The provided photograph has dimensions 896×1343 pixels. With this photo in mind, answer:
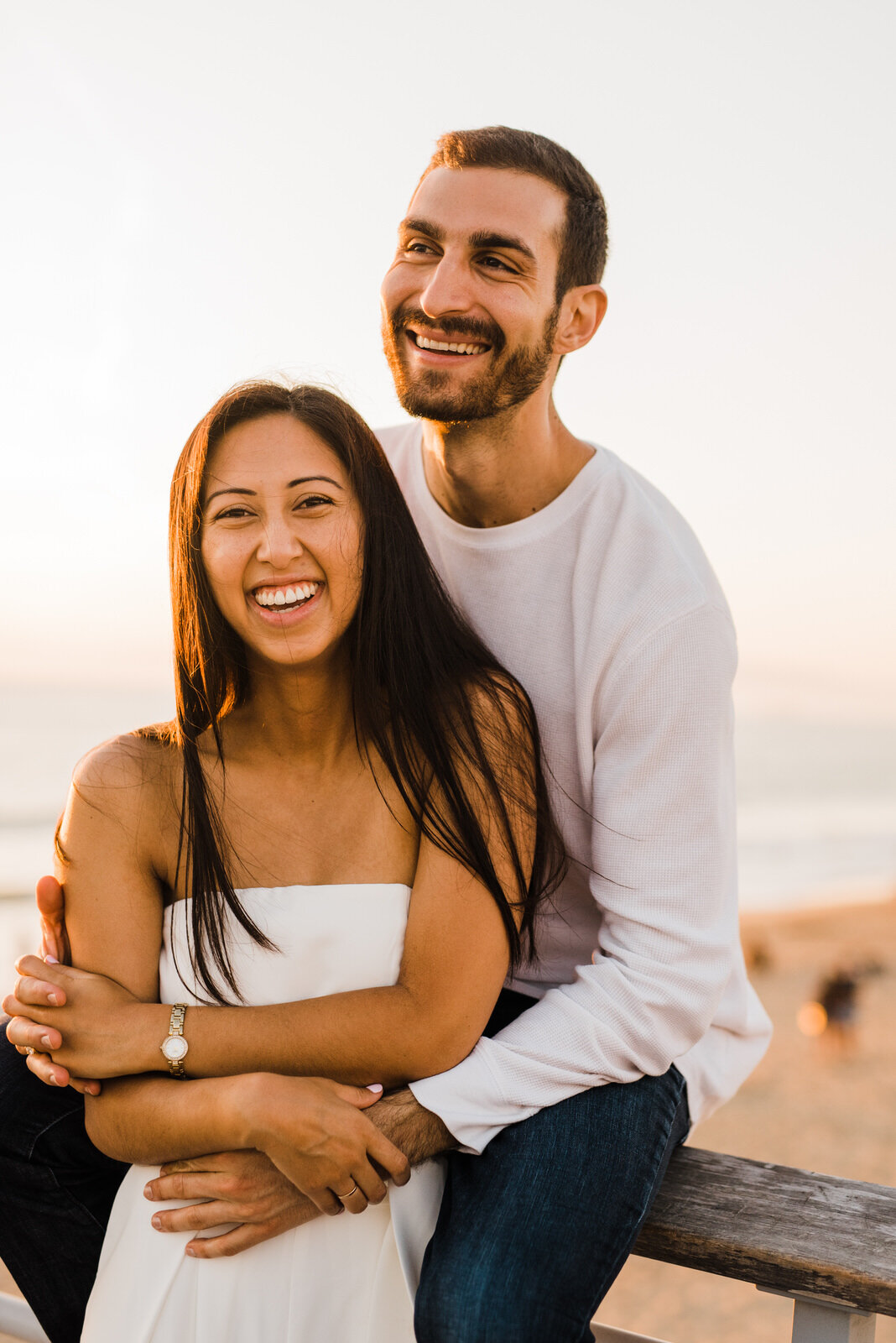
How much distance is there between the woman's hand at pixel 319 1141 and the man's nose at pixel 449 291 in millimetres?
1625

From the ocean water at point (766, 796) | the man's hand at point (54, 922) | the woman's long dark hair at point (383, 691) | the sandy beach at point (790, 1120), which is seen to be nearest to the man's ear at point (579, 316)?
the woman's long dark hair at point (383, 691)

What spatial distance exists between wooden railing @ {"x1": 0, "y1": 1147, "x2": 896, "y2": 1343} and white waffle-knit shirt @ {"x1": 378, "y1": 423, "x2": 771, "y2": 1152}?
0.22 meters

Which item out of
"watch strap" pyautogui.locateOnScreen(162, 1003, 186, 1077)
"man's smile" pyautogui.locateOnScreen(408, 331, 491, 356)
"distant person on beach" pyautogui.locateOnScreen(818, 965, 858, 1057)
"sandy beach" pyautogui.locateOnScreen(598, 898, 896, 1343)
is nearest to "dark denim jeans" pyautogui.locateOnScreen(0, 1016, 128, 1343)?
"watch strap" pyautogui.locateOnScreen(162, 1003, 186, 1077)

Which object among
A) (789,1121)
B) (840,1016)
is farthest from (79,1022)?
(840,1016)

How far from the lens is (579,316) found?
277 cm

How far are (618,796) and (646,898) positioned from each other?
0.20 metres

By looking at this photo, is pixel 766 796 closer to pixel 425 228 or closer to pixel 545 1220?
pixel 425 228

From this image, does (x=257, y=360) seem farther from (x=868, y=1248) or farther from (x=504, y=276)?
(x=868, y=1248)

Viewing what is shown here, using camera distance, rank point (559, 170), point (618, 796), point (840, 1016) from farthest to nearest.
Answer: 1. point (840, 1016)
2. point (559, 170)
3. point (618, 796)

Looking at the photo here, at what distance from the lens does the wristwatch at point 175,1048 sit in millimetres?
1946

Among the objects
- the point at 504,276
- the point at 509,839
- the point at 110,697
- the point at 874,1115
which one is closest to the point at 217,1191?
the point at 509,839

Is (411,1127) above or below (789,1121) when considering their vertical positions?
above

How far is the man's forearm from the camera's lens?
1905 millimetres

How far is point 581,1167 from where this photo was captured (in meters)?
1.86
